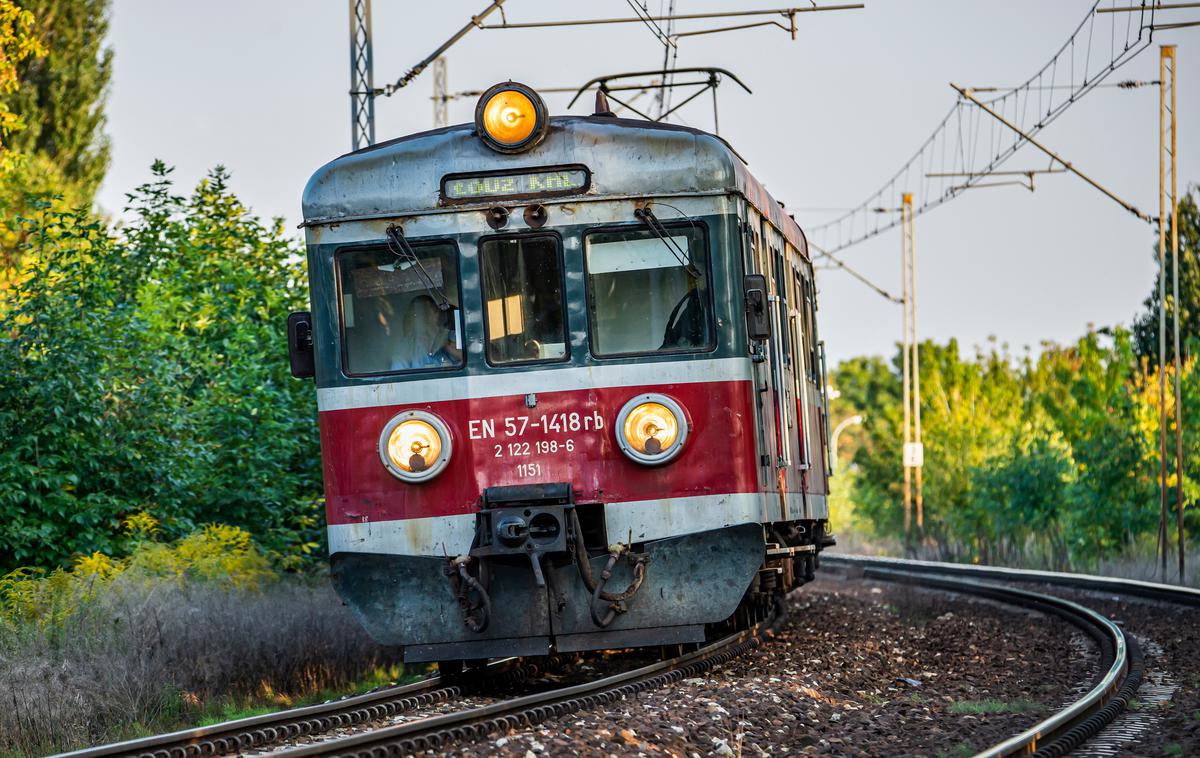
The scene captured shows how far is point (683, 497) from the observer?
30.7 ft

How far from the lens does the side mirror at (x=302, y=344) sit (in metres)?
9.83

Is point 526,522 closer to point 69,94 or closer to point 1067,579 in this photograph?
point 1067,579

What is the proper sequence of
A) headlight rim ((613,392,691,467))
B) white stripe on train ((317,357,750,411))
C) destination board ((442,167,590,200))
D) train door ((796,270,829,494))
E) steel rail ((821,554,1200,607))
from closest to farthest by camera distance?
headlight rim ((613,392,691,467))
white stripe on train ((317,357,750,411))
destination board ((442,167,590,200))
train door ((796,270,829,494))
steel rail ((821,554,1200,607))

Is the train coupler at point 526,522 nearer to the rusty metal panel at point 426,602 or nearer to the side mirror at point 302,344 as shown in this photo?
the rusty metal panel at point 426,602

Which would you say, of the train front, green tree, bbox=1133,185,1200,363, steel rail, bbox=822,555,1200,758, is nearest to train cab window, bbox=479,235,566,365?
the train front

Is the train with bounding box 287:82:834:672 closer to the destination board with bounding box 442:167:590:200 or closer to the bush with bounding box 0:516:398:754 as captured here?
the destination board with bounding box 442:167:590:200

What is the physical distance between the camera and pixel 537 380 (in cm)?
945

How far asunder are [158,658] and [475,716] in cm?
341

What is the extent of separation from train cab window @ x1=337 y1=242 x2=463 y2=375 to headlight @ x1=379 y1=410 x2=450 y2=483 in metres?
0.34

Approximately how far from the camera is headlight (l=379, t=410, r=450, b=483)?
9.38 m

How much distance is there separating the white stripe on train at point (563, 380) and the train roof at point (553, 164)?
106 cm

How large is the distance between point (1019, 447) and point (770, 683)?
23474 mm

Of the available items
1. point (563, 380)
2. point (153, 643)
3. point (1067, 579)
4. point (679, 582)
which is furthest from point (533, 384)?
point (1067, 579)

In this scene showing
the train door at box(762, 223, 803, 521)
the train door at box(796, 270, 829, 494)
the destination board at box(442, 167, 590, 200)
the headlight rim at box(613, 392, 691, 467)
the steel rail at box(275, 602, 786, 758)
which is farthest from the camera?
the train door at box(796, 270, 829, 494)
